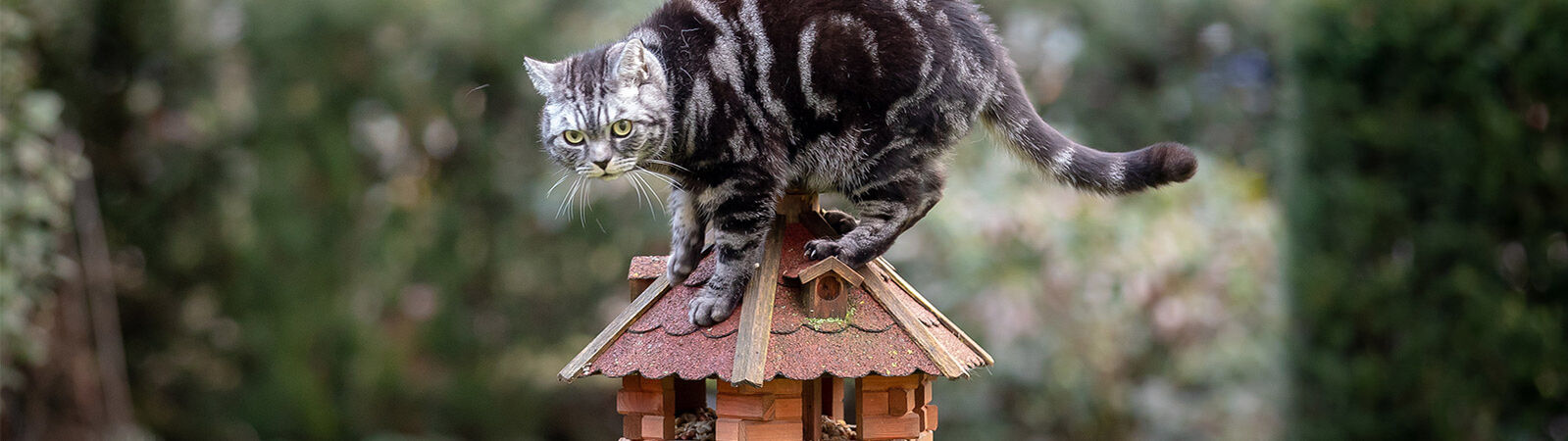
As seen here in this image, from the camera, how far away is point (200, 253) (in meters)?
6.05

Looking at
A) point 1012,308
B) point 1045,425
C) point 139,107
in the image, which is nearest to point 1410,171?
point 1012,308

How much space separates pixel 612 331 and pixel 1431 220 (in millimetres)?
3728

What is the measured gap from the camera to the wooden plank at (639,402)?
231 cm

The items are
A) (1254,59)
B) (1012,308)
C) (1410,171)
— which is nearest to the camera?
(1410,171)

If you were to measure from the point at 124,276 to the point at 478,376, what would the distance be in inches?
74.6

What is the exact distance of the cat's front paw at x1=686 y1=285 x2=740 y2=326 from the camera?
2158 millimetres

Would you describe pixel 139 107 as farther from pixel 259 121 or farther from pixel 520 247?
pixel 520 247

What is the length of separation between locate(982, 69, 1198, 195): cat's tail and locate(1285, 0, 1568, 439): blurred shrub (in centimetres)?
291

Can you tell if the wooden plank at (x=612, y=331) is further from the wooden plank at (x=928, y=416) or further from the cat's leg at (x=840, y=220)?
the wooden plank at (x=928, y=416)

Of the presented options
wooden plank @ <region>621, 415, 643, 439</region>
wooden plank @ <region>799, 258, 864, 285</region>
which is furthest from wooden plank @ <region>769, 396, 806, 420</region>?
wooden plank @ <region>621, 415, 643, 439</region>

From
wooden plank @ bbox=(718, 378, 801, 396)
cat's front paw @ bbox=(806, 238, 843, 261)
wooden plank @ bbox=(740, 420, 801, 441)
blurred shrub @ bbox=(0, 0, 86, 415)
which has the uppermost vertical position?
blurred shrub @ bbox=(0, 0, 86, 415)

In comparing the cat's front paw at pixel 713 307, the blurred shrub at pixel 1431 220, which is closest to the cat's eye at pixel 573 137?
the cat's front paw at pixel 713 307

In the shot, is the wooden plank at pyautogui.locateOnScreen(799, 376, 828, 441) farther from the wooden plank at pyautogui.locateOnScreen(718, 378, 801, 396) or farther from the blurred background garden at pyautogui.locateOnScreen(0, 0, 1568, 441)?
the blurred background garden at pyautogui.locateOnScreen(0, 0, 1568, 441)

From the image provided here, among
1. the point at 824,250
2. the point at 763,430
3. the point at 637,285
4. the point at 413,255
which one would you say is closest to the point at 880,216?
the point at 824,250
